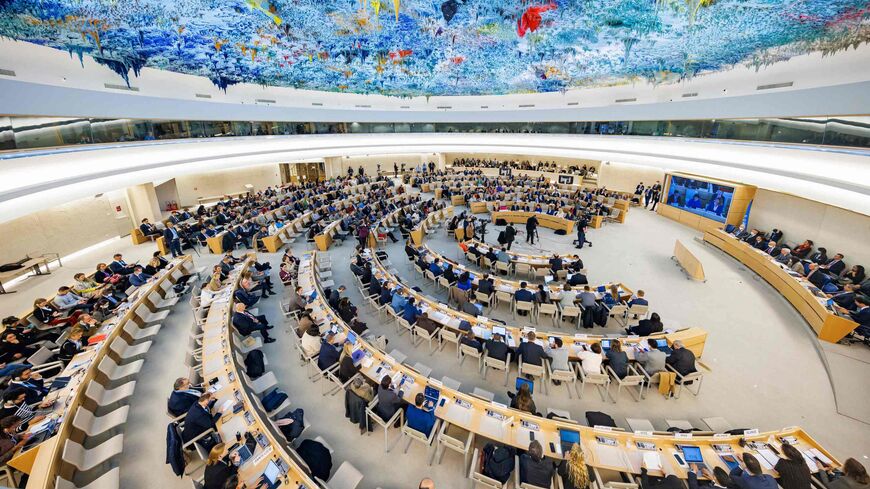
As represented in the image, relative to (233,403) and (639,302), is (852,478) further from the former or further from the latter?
(233,403)

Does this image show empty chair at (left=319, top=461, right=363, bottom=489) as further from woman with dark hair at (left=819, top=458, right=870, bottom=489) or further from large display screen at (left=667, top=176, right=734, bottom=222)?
large display screen at (left=667, top=176, right=734, bottom=222)

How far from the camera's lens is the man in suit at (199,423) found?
485 centimetres

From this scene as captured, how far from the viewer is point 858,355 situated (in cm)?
735

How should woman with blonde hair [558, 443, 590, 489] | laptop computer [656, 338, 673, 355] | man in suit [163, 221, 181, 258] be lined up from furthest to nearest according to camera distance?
1. man in suit [163, 221, 181, 258]
2. laptop computer [656, 338, 673, 355]
3. woman with blonde hair [558, 443, 590, 489]

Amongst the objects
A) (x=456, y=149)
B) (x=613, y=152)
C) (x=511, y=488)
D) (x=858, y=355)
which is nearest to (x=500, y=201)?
(x=613, y=152)

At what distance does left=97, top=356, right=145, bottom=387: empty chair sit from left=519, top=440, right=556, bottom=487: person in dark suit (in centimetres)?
777

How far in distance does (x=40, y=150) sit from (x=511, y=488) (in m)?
15.6

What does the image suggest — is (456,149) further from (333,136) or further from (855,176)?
(855,176)

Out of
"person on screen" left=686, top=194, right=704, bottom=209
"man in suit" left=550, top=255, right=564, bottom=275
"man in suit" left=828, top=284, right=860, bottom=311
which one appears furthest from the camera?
"person on screen" left=686, top=194, right=704, bottom=209

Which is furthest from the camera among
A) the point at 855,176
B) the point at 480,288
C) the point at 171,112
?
the point at 171,112

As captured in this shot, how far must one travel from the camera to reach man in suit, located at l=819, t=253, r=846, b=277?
972 centimetres

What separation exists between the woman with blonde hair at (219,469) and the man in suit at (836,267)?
16358 mm

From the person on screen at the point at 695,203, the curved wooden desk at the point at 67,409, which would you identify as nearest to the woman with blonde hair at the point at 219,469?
the curved wooden desk at the point at 67,409

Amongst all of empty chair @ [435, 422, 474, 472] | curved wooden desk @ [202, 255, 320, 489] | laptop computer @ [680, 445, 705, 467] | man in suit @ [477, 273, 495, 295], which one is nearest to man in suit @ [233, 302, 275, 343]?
curved wooden desk @ [202, 255, 320, 489]
